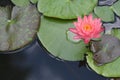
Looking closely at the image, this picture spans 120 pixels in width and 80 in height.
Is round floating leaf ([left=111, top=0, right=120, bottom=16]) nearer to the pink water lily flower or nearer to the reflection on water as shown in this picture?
the pink water lily flower

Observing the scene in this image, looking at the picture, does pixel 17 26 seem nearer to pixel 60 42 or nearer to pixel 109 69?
pixel 60 42

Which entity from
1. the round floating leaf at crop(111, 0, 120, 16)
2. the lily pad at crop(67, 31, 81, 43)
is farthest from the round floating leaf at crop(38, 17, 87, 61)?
the round floating leaf at crop(111, 0, 120, 16)

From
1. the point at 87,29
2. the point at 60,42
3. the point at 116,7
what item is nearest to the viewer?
the point at 87,29

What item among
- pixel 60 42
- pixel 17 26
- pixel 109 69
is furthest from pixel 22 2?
pixel 109 69

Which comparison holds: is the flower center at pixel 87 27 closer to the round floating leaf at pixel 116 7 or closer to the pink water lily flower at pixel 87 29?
the pink water lily flower at pixel 87 29

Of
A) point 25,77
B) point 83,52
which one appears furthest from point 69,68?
point 25,77
